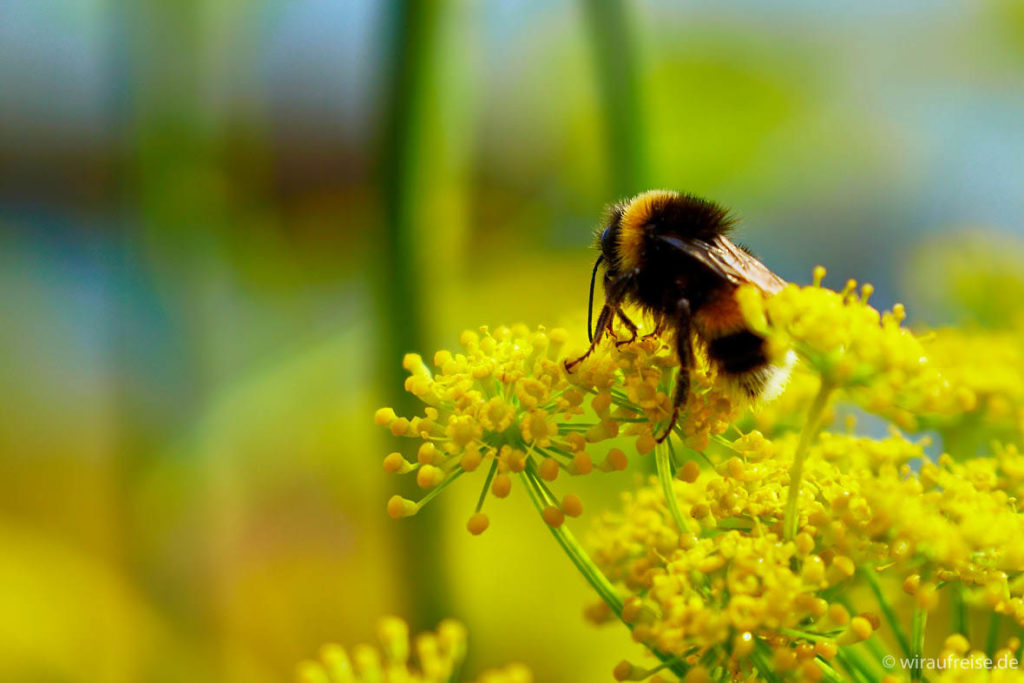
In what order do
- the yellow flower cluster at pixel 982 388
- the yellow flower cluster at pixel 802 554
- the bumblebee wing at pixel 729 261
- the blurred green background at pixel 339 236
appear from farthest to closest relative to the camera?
the blurred green background at pixel 339 236 → the yellow flower cluster at pixel 982 388 → the bumblebee wing at pixel 729 261 → the yellow flower cluster at pixel 802 554

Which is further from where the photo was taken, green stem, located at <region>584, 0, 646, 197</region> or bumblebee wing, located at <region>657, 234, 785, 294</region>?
green stem, located at <region>584, 0, 646, 197</region>

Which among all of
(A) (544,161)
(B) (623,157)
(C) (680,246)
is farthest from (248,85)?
(C) (680,246)

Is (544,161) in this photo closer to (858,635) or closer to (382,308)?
(382,308)

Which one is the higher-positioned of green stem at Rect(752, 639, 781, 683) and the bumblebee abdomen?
the bumblebee abdomen

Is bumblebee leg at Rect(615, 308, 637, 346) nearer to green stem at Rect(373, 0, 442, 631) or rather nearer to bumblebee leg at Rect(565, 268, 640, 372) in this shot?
bumblebee leg at Rect(565, 268, 640, 372)

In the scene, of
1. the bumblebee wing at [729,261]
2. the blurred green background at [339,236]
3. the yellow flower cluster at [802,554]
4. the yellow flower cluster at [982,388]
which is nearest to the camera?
the yellow flower cluster at [802,554]

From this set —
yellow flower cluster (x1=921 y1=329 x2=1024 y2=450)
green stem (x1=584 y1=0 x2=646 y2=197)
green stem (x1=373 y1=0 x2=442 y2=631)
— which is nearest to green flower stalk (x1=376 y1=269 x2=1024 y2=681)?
yellow flower cluster (x1=921 y1=329 x2=1024 y2=450)

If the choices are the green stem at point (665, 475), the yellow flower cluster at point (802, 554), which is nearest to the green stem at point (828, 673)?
the yellow flower cluster at point (802, 554)

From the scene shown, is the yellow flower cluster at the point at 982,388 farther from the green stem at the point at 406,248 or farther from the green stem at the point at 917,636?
the green stem at the point at 406,248
